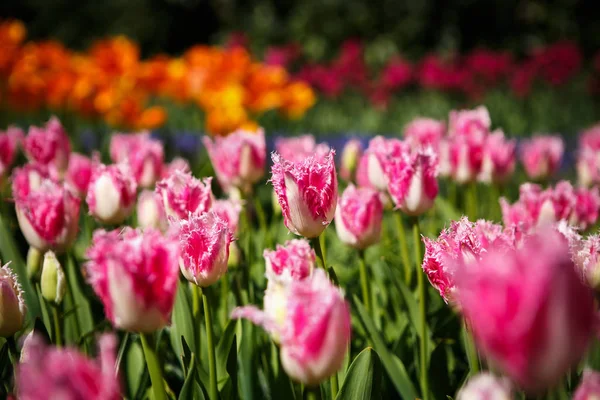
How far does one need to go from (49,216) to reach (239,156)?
57 centimetres

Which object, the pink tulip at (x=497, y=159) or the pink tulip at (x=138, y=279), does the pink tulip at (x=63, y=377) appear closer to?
the pink tulip at (x=138, y=279)

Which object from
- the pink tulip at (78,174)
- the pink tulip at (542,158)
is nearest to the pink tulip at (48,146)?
the pink tulip at (78,174)

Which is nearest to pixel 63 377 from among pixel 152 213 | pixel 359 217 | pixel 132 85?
pixel 359 217

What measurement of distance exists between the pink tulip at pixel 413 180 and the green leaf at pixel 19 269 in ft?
2.65

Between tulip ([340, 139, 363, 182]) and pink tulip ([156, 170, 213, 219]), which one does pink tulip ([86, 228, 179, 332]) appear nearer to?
pink tulip ([156, 170, 213, 219])

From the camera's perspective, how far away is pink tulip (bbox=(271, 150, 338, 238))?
3.42 ft

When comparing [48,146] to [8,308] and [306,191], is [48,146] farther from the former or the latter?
[306,191]

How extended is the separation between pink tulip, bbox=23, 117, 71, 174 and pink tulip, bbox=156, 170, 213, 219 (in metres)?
0.79

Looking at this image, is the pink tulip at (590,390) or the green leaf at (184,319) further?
the green leaf at (184,319)

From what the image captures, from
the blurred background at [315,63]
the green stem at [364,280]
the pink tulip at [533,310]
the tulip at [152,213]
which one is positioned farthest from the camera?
the blurred background at [315,63]

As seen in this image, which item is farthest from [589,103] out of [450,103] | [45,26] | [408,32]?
[45,26]

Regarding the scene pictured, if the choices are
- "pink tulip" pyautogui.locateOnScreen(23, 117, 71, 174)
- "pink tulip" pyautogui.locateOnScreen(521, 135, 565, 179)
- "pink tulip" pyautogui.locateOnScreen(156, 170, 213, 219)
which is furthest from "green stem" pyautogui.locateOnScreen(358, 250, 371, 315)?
"pink tulip" pyautogui.locateOnScreen(521, 135, 565, 179)

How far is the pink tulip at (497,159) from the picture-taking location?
1891 millimetres

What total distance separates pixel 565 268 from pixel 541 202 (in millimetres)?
860
